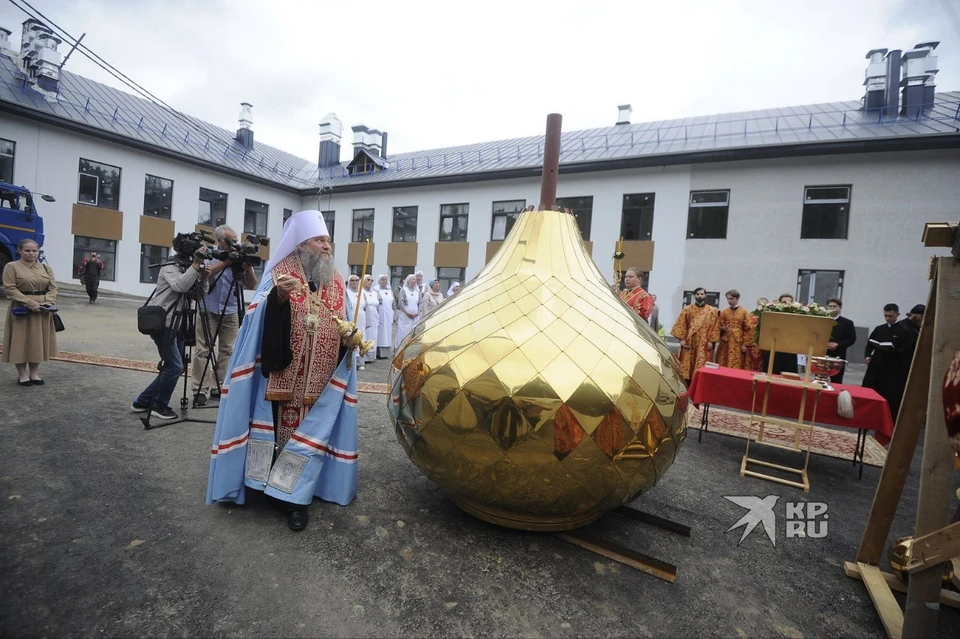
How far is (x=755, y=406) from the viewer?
496 centimetres

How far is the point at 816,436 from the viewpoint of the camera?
20.2 ft

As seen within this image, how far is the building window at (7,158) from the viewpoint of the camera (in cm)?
1667

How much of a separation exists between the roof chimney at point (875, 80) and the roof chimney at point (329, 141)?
25263 mm

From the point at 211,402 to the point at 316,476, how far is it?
3569 mm

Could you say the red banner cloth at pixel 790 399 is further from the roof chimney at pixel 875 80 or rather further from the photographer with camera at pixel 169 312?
the roof chimney at pixel 875 80

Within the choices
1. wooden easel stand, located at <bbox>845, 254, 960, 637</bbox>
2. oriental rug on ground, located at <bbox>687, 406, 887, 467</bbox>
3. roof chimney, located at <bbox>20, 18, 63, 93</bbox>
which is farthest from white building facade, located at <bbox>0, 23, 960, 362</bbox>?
wooden easel stand, located at <bbox>845, 254, 960, 637</bbox>

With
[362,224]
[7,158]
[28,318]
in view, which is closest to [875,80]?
[362,224]

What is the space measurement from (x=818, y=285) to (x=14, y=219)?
24.5 m

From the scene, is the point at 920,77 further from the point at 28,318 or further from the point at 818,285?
the point at 28,318

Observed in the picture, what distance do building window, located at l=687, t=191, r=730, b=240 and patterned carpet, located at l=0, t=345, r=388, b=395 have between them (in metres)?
14.1

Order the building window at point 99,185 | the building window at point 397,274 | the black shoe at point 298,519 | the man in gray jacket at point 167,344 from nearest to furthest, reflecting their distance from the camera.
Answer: the black shoe at point 298,519 → the man in gray jacket at point 167,344 → the building window at point 99,185 → the building window at point 397,274

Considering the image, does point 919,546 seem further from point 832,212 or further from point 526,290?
point 832,212

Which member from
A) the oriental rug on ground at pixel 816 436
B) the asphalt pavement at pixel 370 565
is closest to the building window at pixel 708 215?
the oriental rug on ground at pixel 816 436

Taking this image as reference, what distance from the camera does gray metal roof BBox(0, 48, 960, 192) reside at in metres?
15.5
